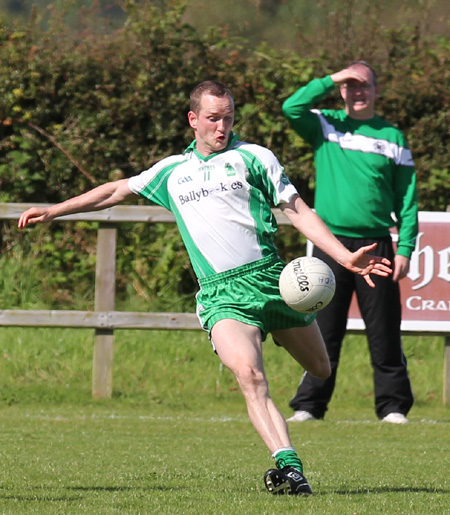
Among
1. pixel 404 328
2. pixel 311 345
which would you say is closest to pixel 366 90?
pixel 404 328

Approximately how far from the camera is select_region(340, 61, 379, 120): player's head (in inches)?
311

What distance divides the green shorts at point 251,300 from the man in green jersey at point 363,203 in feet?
8.67

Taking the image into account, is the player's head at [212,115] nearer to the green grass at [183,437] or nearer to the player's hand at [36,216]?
the player's hand at [36,216]

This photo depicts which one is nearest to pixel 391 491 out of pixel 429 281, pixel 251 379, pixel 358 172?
pixel 251 379

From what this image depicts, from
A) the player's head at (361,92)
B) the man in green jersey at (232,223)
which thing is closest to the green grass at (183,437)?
the man in green jersey at (232,223)

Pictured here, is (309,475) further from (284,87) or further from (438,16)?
(438,16)

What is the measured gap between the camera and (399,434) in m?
7.62

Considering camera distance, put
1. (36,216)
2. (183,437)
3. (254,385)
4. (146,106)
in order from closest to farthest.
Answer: (254,385) → (36,216) → (183,437) → (146,106)

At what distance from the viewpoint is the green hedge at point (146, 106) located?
36.6 ft

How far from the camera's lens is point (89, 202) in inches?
220

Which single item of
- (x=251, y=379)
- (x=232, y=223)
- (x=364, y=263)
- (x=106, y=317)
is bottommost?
(x=251, y=379)

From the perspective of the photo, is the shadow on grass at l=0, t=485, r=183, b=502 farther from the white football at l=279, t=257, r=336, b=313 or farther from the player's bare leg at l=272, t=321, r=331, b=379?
the white football at l=279, t=257, r=336, b=313

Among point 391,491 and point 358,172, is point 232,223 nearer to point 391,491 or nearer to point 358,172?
point 391,491

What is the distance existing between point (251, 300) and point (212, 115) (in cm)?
96
